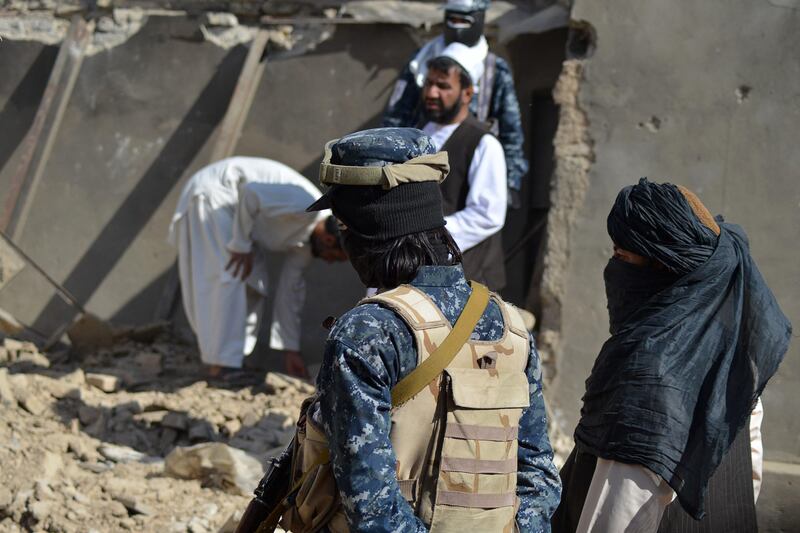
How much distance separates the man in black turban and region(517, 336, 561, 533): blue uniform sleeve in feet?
1.21

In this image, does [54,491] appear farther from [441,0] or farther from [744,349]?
[441,0]

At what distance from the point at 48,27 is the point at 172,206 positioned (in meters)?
1.59

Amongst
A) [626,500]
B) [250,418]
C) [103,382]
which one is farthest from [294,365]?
[626,500]

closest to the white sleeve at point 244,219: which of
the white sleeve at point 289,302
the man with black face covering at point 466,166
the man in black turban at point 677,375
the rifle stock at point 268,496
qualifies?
the white sleeve at point 289,302

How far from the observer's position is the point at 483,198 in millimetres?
4738

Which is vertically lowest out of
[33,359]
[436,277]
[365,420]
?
[33,359]

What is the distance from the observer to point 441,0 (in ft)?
22.1

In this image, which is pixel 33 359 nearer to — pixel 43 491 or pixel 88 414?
pixel 88 414

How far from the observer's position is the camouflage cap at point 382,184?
1921 millimetres

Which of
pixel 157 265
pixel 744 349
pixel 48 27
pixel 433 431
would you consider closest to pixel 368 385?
pixel 433 431

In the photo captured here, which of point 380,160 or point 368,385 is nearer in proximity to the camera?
point 368,385

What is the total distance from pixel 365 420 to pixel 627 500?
0.86 meters

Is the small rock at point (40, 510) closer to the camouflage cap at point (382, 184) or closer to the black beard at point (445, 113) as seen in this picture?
the black beard at point (445, 113)

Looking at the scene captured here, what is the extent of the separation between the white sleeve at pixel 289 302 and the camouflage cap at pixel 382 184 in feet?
14.6
